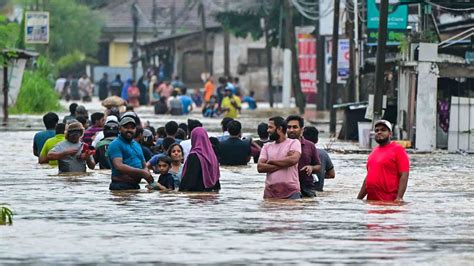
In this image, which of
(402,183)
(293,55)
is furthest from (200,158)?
(293,55)

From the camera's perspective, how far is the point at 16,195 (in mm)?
22797

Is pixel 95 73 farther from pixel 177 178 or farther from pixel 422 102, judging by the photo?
pixel 177 178

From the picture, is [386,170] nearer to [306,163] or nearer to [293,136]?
[293,136]

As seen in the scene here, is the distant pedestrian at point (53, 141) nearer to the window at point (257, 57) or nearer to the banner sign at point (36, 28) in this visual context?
the banner sign at point (36, 28)

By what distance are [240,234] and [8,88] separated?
138ft

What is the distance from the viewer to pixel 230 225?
59.4ft

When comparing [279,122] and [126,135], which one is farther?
[126,135]

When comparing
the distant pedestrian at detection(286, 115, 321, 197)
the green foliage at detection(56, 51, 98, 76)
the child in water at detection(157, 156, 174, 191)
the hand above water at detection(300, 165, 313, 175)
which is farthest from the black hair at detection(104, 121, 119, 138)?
the green foliage at detection(56, 51, 98, 76)

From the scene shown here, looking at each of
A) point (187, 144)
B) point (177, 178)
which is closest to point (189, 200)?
point (177, 178)

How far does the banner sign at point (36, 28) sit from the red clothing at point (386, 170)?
148 feet

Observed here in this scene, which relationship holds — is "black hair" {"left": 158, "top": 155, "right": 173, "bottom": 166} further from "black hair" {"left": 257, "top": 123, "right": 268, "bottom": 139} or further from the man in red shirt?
"black hair" {"left": 257, "top": 123, "right": 268, "bottom": 139}

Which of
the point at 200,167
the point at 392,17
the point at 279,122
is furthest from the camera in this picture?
the point at 392,17

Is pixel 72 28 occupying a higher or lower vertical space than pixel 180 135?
higher

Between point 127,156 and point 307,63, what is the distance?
45.9 meters
